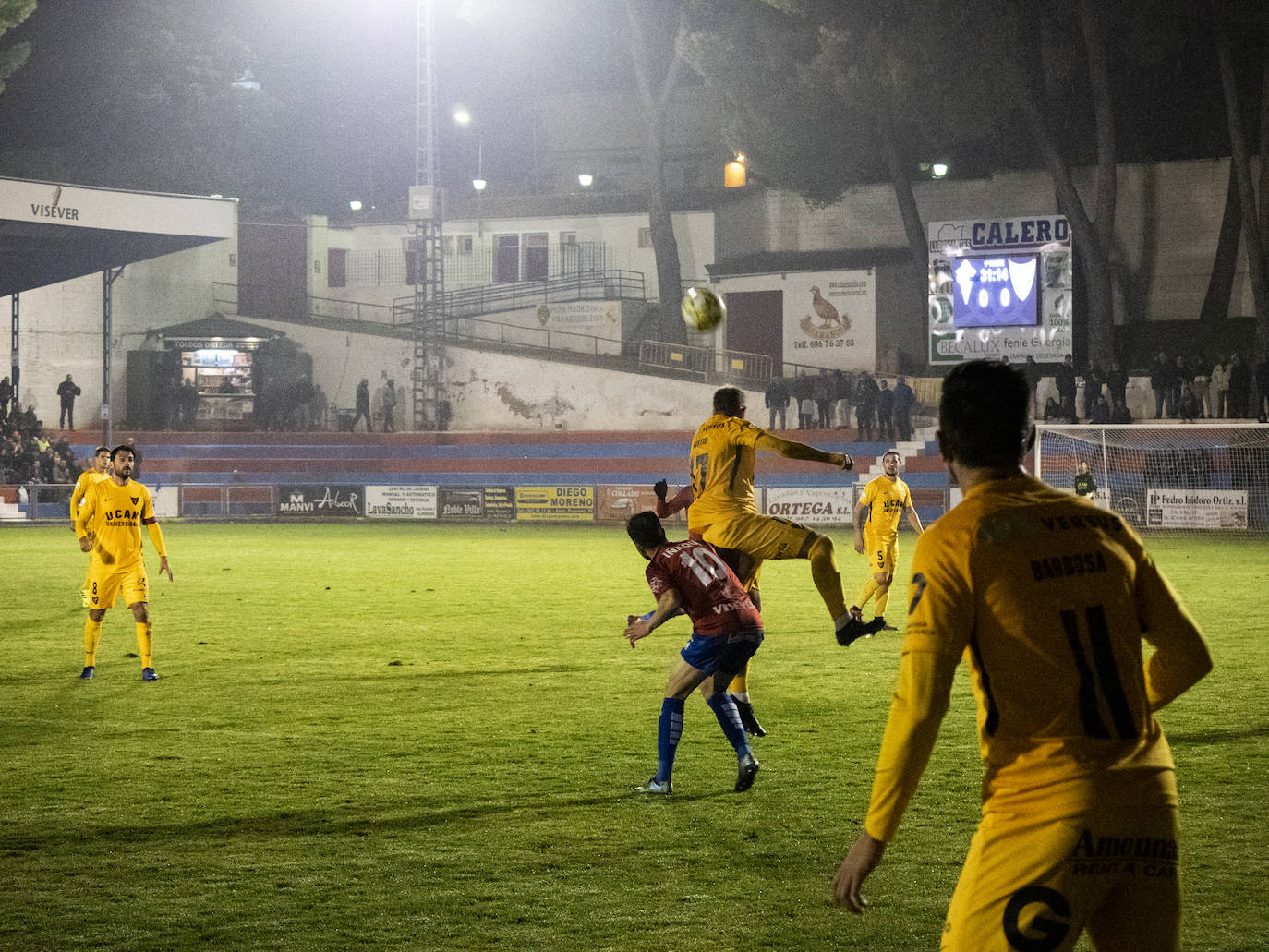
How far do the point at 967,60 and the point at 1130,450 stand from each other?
41.0 feet

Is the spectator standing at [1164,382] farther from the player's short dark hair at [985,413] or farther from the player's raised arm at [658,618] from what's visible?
the player's short dark hair at [985,413]

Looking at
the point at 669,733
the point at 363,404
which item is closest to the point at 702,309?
the point at 669,733

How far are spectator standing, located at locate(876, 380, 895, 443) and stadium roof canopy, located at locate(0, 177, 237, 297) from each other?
16753 millimetres

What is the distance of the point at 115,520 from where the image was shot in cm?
1190

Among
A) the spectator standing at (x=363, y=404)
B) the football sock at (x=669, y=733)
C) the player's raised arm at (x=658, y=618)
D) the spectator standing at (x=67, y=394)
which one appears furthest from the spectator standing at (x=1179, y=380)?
the spectator standing at (x=67, y=394)

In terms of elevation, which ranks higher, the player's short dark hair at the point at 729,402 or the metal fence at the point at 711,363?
the metal fence at the point at 711,363

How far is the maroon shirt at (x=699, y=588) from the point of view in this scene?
24.4 ft

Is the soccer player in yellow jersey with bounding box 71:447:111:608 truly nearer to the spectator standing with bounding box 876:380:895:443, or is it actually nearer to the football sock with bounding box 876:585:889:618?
the football sock with bounding box 876:585:889:618

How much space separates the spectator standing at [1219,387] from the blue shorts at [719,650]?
97.3 feet

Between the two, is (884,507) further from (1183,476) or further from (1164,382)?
(1164,382)

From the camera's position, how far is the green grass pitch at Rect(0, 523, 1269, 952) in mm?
5488

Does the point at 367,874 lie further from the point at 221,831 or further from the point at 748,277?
the point at 748,277

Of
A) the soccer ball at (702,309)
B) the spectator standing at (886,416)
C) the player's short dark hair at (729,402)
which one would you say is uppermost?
the soccer ball at (702,309)

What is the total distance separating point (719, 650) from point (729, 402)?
2.18m
